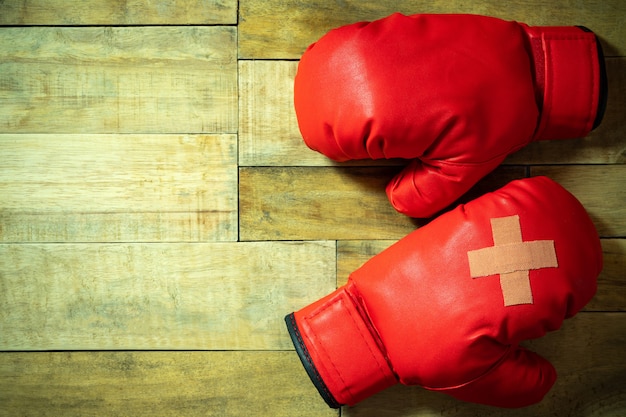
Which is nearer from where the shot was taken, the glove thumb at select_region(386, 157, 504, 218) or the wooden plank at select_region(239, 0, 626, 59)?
the glove thumb at select_region(386, 157, 504, 218)

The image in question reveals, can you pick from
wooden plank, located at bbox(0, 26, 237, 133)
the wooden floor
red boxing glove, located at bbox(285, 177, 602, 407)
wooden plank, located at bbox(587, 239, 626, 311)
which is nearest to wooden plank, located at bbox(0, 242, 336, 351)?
the wooden floor

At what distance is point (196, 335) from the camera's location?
1059 millimetres

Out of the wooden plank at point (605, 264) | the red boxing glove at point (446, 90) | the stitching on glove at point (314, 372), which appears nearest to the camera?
the red boxing glove at point (446, 90)

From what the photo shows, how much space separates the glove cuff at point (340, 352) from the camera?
922 millimetres

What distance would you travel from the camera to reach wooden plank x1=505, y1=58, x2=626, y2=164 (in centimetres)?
104

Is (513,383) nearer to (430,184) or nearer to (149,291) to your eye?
(430,184)

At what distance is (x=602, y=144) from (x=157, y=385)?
1.01 meters

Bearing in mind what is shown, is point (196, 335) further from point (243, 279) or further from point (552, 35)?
point (552, 35)

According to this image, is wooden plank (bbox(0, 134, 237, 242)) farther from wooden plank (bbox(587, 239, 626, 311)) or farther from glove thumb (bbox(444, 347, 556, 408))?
wooden plank (bbox(587, 239, 626, 311))

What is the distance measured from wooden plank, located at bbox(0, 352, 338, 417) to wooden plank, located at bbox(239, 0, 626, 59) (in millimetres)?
623

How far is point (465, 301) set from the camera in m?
0.84

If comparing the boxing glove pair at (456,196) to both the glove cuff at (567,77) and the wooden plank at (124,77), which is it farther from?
the wooden plank at (124,77)

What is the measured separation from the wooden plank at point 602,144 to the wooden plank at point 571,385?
0.32 metres

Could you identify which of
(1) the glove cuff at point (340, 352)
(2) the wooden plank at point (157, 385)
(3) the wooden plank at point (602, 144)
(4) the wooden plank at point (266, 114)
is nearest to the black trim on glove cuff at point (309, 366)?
(1) the glove cuff at point (340, 352)
